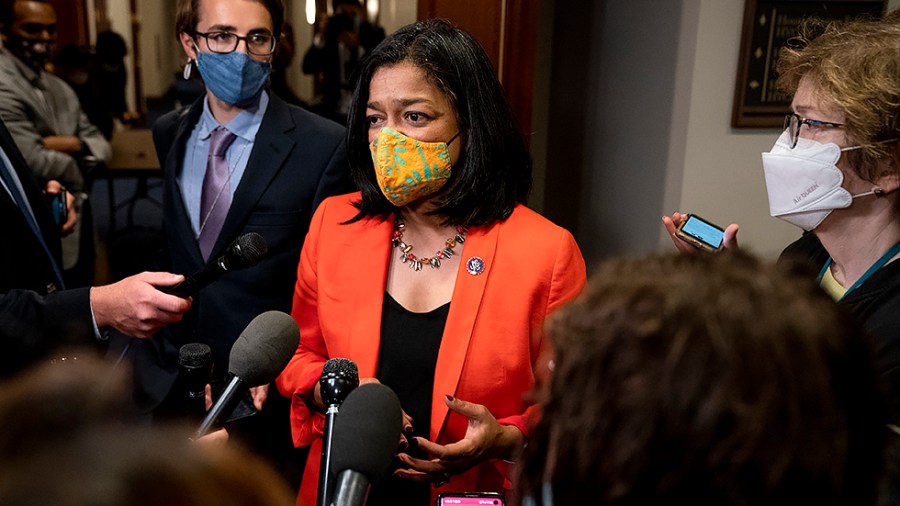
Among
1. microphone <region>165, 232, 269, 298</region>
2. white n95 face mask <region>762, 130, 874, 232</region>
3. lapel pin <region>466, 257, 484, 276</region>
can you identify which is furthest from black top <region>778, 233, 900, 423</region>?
microphone <region>165, 232, 269, 298</region>

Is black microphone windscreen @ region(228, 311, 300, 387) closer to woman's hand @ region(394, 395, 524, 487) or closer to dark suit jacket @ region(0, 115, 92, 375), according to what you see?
woman's hand @ region(394, 395, 524, 487)

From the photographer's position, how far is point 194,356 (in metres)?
1.12

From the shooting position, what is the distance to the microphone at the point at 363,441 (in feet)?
2.39

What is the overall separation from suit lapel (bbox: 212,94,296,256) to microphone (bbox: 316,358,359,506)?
1.11 meters

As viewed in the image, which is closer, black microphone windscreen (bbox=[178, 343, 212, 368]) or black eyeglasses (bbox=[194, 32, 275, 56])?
black microphone windscreen (bbox=[178, 343, 212, 368])

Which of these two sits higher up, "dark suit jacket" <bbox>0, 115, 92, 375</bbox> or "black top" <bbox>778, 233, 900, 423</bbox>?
"black top" <bbox>778, 233, 900, 423</bbox>

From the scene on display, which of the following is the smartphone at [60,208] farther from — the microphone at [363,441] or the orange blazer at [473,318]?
the microphone at [363,441]

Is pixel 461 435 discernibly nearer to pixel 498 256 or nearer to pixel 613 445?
pixel 498 256

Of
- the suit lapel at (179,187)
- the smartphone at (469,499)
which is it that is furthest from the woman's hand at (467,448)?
the suit lapel at (179,187)

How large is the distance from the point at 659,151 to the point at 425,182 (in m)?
1.78

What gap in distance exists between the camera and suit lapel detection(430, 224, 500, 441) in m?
1.47

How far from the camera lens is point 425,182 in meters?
1.54

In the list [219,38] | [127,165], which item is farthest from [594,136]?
[127,165]

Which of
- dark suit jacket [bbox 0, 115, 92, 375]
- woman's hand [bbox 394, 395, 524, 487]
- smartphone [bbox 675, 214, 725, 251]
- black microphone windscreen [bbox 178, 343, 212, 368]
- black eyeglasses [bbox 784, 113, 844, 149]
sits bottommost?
woman's hand [bbox 394, 395, 524, 487]
